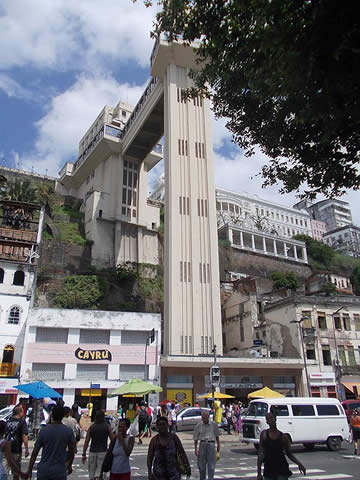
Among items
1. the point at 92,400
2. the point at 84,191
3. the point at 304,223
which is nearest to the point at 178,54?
the point at 84,191

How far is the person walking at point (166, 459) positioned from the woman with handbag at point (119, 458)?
34.0 inches

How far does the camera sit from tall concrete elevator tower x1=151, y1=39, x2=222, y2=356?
37.2m

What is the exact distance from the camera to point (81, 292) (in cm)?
4519

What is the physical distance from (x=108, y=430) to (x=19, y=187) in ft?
164

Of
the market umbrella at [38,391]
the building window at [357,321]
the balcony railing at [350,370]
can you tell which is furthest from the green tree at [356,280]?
the market umbrella at [38,391]

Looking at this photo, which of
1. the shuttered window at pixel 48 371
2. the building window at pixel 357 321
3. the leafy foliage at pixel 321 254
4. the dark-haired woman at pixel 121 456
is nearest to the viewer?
the dark-haired woman at pixel 121 456

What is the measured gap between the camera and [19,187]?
53.3 m

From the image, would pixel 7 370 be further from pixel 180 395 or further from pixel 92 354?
pixel 180 395

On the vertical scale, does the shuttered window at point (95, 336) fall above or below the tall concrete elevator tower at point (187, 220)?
below

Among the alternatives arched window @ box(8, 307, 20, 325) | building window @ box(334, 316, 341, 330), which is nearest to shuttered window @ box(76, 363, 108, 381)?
arched window @ box(8, 307, 20, 325)

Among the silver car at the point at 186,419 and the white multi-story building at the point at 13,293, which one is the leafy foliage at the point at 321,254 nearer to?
the white multi-story building at the point at 13,293

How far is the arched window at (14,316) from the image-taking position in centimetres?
3076

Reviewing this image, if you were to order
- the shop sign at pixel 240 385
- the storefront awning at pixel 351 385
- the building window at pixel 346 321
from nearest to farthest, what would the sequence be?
the shop sign at pixel 240 385
the storefront awning at pixel 351 385
the building window at pixel 346 321

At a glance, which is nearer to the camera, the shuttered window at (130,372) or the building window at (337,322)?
the shuttered window at (130,372)
